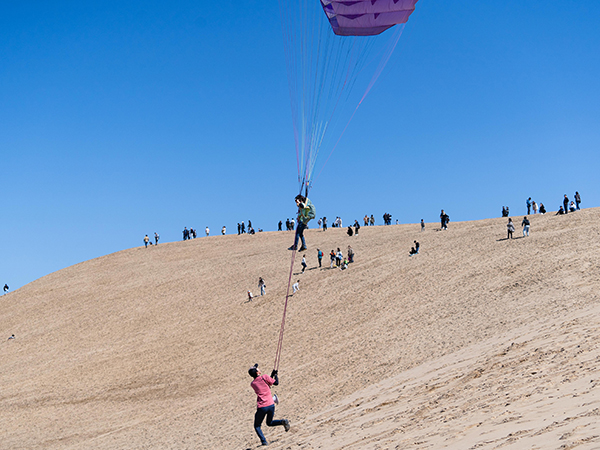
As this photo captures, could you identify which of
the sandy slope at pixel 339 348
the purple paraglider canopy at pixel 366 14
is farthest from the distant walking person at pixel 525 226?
the purple paraglider canopy at pixel 366 14

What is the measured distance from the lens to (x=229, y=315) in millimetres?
27828

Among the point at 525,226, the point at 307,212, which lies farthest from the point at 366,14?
the point at 525,226

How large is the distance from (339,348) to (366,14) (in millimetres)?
11279

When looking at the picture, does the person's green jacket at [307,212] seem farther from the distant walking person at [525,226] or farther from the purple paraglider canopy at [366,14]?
the distant walking person at [525,226]

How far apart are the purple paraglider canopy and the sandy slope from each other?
9292 millimetres

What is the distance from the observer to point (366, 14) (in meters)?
15.2

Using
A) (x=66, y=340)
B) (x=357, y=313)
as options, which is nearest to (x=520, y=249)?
(x=357, y=313)

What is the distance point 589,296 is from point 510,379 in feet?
28.7

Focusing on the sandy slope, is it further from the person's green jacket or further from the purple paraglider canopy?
the purple paraglider canopy

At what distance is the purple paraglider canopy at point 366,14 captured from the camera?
15.0 meters

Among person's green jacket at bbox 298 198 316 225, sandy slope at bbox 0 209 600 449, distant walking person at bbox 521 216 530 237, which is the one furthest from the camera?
distant walking person at bbox 521 216 530 237

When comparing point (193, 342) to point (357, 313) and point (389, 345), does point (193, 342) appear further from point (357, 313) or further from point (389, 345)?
point (389, 345)

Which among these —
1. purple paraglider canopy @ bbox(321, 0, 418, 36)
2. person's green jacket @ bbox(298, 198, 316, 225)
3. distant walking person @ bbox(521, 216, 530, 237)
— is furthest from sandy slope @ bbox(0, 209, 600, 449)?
purple paraglider canopy @ bbox(321, 0, 418, 36)

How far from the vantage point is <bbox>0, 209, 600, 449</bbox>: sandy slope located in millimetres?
7887
